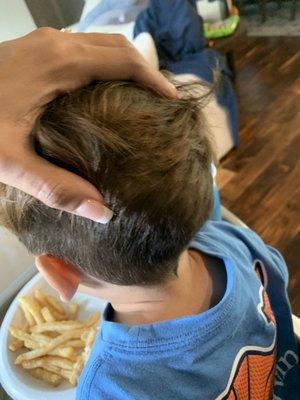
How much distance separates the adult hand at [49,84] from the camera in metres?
0.38

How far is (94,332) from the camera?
80cm

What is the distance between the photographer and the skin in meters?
0.48

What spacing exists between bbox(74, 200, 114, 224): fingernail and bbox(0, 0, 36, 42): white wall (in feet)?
3.13

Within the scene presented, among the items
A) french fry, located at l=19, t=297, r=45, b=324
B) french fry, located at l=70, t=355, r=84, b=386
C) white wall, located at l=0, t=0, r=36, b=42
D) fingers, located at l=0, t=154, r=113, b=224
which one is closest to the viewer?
fingers, located at l=0, t=154, r=113, b=224

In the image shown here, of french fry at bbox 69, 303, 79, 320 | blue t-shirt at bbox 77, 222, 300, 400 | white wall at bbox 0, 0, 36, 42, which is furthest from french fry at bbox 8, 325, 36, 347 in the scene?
white wall at bbox 0, 0, 36, 42

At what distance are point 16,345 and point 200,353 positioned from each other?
1.66ft

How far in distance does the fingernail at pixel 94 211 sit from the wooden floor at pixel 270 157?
3.78ft

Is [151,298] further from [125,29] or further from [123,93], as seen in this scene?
[125,29]

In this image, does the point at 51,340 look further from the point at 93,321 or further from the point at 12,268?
the point at 12,268

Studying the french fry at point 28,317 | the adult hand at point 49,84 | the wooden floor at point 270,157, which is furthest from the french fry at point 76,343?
the wooden floor at point 270,157

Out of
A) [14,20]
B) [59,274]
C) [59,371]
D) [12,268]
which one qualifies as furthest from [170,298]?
[14,20]

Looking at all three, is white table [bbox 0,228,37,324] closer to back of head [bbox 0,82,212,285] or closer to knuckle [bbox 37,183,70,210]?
back of head [bbox 0,82,212,285]

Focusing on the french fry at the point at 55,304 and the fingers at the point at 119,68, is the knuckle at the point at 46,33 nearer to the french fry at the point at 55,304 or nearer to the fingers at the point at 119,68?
the fingers at the point at 119,68

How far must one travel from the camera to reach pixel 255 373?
574 mm
